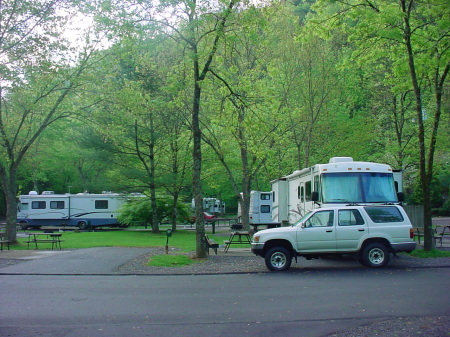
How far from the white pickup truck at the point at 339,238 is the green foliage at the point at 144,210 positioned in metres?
21.7

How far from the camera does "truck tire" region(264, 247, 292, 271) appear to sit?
1358cm

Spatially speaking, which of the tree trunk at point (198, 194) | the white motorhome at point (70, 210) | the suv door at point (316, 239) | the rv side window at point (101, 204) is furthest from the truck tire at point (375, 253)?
the rv side window at point (101, 204)

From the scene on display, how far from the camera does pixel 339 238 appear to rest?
44.9ft

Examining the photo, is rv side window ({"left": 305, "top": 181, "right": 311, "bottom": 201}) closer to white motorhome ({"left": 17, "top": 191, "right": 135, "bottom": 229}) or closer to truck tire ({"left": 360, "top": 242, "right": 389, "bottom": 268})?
truck tire ({"left": 360, "top": 242, "right": 389, "bottom": 268})

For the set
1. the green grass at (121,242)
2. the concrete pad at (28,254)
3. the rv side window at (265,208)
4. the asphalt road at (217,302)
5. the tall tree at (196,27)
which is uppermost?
the tall tree at (196,27)

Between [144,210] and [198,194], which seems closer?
[198,194]

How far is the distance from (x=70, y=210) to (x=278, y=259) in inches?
1182

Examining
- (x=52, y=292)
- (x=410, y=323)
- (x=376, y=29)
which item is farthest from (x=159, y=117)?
(x=410, y=323)

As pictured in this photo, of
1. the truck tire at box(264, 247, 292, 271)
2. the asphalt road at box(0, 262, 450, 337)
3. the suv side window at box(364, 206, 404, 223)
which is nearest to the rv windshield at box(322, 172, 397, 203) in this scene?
the suv side window at box(364, 206, 404, 223)

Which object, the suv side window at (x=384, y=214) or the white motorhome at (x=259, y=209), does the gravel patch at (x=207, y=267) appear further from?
the white motorhome at (x=259, y=209)

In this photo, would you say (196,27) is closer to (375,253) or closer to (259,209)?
(375,253)

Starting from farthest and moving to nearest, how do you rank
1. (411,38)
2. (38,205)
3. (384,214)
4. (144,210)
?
1. (38,205)
2. (144,210)
3. (411,38)
4. (384,214)

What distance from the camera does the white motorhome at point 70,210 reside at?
39.4 meters

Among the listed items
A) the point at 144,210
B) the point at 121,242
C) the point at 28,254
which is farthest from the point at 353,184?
the point at 144,210
